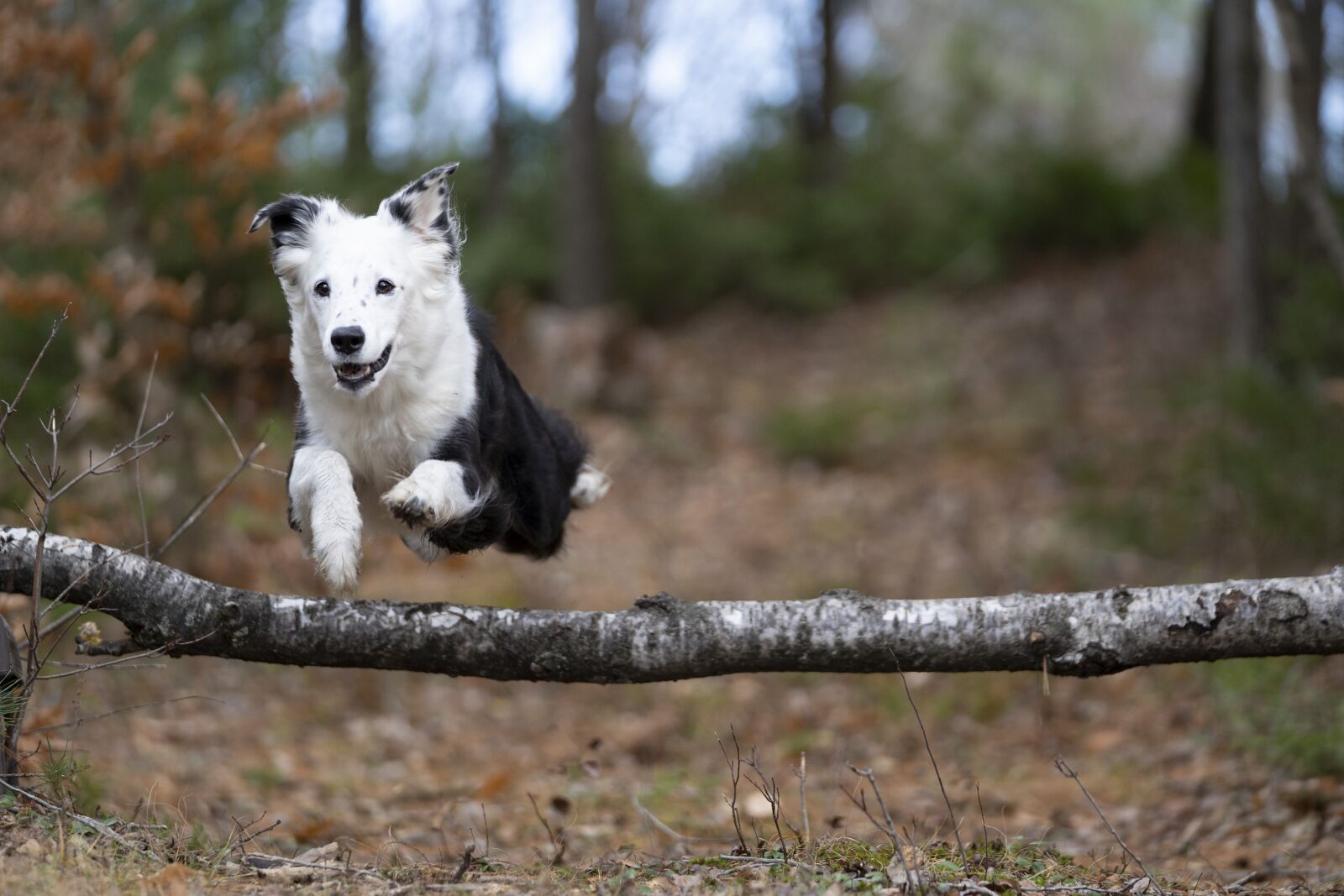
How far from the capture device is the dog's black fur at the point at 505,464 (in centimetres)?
362

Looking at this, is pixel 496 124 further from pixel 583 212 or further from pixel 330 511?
pixel 330 511

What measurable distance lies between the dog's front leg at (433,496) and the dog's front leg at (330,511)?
144 mm

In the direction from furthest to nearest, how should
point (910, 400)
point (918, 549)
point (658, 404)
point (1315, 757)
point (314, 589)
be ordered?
point (658, 404) → point (910, 400) → point (918, 549) → point (314, 589) → point (1315, 757)

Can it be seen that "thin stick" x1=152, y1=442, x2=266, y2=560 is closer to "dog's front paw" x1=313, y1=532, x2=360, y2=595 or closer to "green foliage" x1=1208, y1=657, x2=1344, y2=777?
"dog's front paw" x1=313, y1=532, x2=360, y2=595

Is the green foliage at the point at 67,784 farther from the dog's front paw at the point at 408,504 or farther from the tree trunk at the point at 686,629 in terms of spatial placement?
the dog's front paw at the point at 408,504

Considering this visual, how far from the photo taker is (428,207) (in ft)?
11.7

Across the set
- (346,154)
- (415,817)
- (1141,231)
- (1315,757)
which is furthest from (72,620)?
(1141,231)

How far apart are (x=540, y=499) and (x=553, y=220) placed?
529 inches

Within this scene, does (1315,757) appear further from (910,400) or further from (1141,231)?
(1141,231)

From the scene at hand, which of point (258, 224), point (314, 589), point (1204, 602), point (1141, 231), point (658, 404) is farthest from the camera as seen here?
point (1141, 231)

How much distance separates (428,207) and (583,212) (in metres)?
11.4

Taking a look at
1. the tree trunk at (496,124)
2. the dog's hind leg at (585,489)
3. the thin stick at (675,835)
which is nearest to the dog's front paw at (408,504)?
the dog's hind leg at (585,489)

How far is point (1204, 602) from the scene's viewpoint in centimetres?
382

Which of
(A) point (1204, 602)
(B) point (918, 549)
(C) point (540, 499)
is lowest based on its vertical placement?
(A) point (1204, 602)
